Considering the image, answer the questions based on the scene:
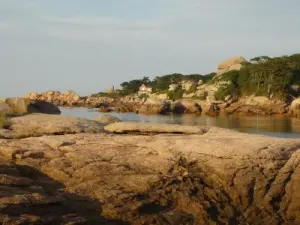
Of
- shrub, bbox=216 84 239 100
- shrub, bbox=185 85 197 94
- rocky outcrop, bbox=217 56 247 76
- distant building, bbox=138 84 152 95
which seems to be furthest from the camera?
distant building, bbox=138 84 152 95

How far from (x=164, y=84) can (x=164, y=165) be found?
97876 millimetres

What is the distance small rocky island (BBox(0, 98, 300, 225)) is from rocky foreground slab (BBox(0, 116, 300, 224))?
2cm

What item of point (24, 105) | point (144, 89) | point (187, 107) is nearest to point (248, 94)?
point (187, 107)

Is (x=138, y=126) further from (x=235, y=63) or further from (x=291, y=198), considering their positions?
(x=235, y=63)

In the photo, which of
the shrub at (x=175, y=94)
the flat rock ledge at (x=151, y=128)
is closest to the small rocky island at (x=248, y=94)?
the shrub at (x=175, y=94)

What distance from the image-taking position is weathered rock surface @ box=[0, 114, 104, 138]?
40.0ft

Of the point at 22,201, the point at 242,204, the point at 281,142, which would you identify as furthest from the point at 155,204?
the point at 281,142

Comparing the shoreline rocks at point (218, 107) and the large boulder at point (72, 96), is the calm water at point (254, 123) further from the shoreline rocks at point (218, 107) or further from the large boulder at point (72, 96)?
the large boulder at point (72, 96)

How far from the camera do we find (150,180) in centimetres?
910

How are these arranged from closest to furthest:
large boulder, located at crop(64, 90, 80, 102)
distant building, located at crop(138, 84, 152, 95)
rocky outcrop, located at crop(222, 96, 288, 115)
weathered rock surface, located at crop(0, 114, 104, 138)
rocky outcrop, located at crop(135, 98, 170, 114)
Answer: weathered rock surface, located at crop(0, 114, 104, 138) < rocky outcrop, located at crop(222, 96, 288, 115) < rocky outcrop, located at crop(135, 98, 170, 114) < large boulder, located at crop(64, 90, 80, 102) < distant building, located at crop(138, 84, 152, 95)

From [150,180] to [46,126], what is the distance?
4990 mm

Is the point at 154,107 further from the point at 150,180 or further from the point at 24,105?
the point at 150,180

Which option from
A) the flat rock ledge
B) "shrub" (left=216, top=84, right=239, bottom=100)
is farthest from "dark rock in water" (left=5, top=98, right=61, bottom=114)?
"shrub" (left=216, top=84, right=239, bottom=100)

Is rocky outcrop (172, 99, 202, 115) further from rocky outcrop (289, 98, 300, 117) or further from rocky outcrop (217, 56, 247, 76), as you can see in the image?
rocky outcrop (217, 56, 247, 76)
